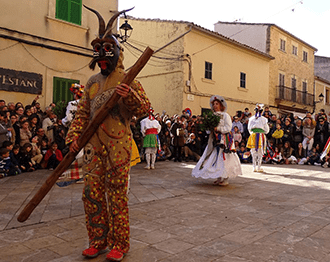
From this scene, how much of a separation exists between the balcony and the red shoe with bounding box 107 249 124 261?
25163 millimetres

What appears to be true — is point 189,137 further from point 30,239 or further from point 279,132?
point 30,239

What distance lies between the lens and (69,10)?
12695 mm

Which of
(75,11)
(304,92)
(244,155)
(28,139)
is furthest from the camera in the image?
(304,92)

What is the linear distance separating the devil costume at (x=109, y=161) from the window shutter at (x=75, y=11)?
1062cm

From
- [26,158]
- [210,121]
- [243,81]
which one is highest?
[243,81]

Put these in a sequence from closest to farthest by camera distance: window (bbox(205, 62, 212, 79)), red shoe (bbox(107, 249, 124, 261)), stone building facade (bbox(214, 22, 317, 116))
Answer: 1. red shoe (bbox(107, 249, 124, 261))
2. window (bbox(205, 62, 212, 79))
3. stone building facade (bbox(214, 22, 317, 116))

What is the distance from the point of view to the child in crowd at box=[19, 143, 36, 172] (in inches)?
360

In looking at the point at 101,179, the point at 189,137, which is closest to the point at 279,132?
the point at 189,137

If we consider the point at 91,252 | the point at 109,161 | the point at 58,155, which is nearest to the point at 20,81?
the point at 58,155

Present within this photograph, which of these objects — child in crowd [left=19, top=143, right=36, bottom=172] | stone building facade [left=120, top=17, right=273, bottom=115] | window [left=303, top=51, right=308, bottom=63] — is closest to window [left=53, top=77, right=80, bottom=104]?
child in crowd [left=19, top=143, right=36, bottom=172]

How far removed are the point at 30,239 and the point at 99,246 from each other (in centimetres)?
101

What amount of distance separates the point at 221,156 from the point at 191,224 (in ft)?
11.1

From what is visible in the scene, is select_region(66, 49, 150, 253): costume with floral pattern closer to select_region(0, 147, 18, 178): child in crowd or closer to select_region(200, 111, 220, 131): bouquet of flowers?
select_region(200, 111, 220, 131): bouquet of flowers

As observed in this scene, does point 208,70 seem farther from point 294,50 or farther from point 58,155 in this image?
point 58,155
